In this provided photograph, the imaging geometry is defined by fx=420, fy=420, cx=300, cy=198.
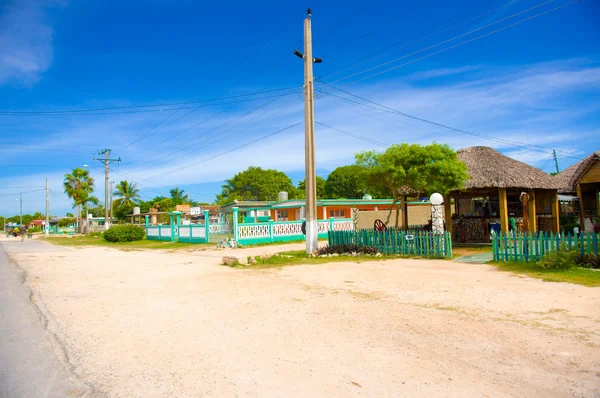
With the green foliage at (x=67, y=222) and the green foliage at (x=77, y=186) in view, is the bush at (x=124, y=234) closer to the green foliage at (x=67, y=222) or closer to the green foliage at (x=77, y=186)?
the green foliage at (x=77, y=186)

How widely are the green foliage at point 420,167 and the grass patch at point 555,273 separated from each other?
4.28 metres

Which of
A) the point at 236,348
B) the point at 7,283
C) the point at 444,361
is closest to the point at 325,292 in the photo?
the point at 236,348

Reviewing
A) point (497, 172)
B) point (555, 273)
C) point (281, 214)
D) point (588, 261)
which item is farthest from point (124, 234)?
point (588, 261)

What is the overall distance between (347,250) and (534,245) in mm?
6401

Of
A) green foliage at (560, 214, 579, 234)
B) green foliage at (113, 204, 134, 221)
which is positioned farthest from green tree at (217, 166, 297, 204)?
green foliage at (560, 214, 579, 234)

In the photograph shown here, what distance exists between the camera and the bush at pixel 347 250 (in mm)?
15066

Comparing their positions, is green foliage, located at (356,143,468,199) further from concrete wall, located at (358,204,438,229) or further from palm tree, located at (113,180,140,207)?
palm tree, located at (113,180,140,207)

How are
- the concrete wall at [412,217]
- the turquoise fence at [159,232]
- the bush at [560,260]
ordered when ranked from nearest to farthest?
the bush at [560,260]
the concrete wall at [412,217]
the turquoise fence at [159,232]

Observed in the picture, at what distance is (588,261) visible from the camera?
10102mm

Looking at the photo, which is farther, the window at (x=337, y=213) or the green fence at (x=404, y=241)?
the window at (x=337, y=213)

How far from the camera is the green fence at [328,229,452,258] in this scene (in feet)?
44.4

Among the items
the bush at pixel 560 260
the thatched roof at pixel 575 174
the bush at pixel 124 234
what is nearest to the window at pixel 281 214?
the bush at pixel 124 234

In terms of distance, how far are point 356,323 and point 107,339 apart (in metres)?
3.50

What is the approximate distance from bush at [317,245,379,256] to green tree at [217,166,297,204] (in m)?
43.4
